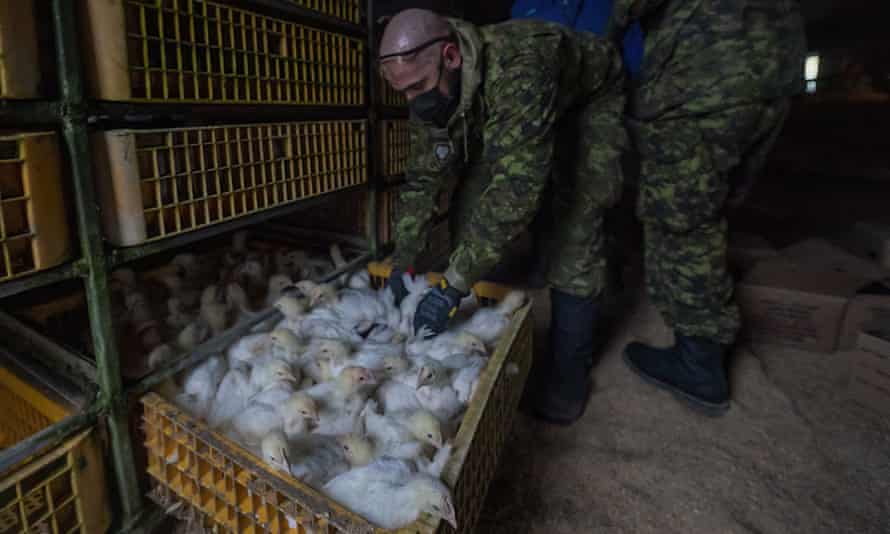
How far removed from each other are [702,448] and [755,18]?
1.44 meters

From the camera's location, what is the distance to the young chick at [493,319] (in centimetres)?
183

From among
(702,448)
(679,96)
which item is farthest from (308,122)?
(702,448)

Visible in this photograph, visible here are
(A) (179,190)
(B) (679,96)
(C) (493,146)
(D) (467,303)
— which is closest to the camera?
(A) (179,190)

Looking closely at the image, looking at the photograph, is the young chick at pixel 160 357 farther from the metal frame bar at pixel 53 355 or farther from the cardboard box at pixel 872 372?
the cardboard box at pixel 872 372

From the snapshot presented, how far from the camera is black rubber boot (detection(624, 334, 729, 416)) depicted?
1.97m

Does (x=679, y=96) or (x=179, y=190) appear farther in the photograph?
(x=679, y=96)

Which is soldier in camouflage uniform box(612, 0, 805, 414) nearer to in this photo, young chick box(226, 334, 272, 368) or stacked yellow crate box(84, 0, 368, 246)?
stacked yellow crate box(84, 0, 368, 246)

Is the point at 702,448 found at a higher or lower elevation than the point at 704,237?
lower

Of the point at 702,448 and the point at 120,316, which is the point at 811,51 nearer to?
the point at 702,448

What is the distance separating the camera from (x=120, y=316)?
6.06 ft

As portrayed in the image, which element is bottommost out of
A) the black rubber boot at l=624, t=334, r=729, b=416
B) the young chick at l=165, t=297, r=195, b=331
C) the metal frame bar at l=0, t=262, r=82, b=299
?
the black rubber boot at l=624, t=334, r=729, b=416

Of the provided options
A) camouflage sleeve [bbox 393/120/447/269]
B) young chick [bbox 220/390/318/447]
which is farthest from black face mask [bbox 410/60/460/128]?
young chick [bbox 220/390/318/447]

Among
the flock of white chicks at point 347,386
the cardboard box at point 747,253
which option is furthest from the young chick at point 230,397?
the cardboard box at point 747,253

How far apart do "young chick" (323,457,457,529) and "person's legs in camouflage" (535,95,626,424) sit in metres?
0.90
